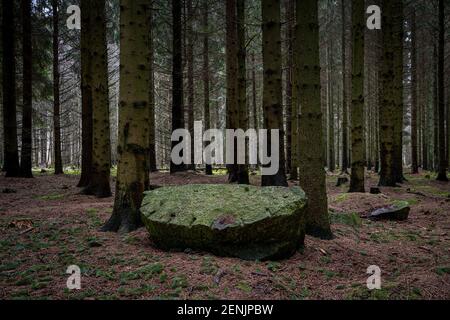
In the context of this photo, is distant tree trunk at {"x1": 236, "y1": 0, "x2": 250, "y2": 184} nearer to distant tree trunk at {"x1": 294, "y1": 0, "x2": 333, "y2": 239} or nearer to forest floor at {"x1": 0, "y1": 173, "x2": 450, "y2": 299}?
forest floor at {"x1": 0, "y1": 173, "x2": 450, "y2": 299}

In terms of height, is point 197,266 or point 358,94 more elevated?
point 358,94

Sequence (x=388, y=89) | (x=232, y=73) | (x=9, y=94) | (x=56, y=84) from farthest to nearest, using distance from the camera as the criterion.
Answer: (x=56, y=84)
(x=232, y=73)
(x=9, y=94)
(x=388, y=89)

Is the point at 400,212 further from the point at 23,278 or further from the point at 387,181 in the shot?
the point at 23,278

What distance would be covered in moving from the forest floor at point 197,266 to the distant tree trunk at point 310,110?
812mm

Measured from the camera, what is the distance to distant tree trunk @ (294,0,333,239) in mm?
5605

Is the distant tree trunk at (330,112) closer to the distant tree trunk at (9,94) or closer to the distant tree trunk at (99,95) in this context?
the distant tree trunk at (99,95)

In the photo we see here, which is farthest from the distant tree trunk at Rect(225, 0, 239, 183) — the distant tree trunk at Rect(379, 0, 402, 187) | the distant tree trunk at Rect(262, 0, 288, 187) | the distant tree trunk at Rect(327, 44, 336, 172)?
the distant tree trunk at Rect(327, 44, 336, 172)

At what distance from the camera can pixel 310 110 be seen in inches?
221

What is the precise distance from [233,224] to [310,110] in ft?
8.09

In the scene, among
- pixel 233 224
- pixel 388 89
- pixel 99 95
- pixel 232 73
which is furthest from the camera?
pixel 232 73

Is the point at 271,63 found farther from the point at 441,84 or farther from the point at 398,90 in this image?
the point at 441,84

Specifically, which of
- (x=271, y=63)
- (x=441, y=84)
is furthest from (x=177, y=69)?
(x=441, y=84)

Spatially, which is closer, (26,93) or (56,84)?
(26,93)
